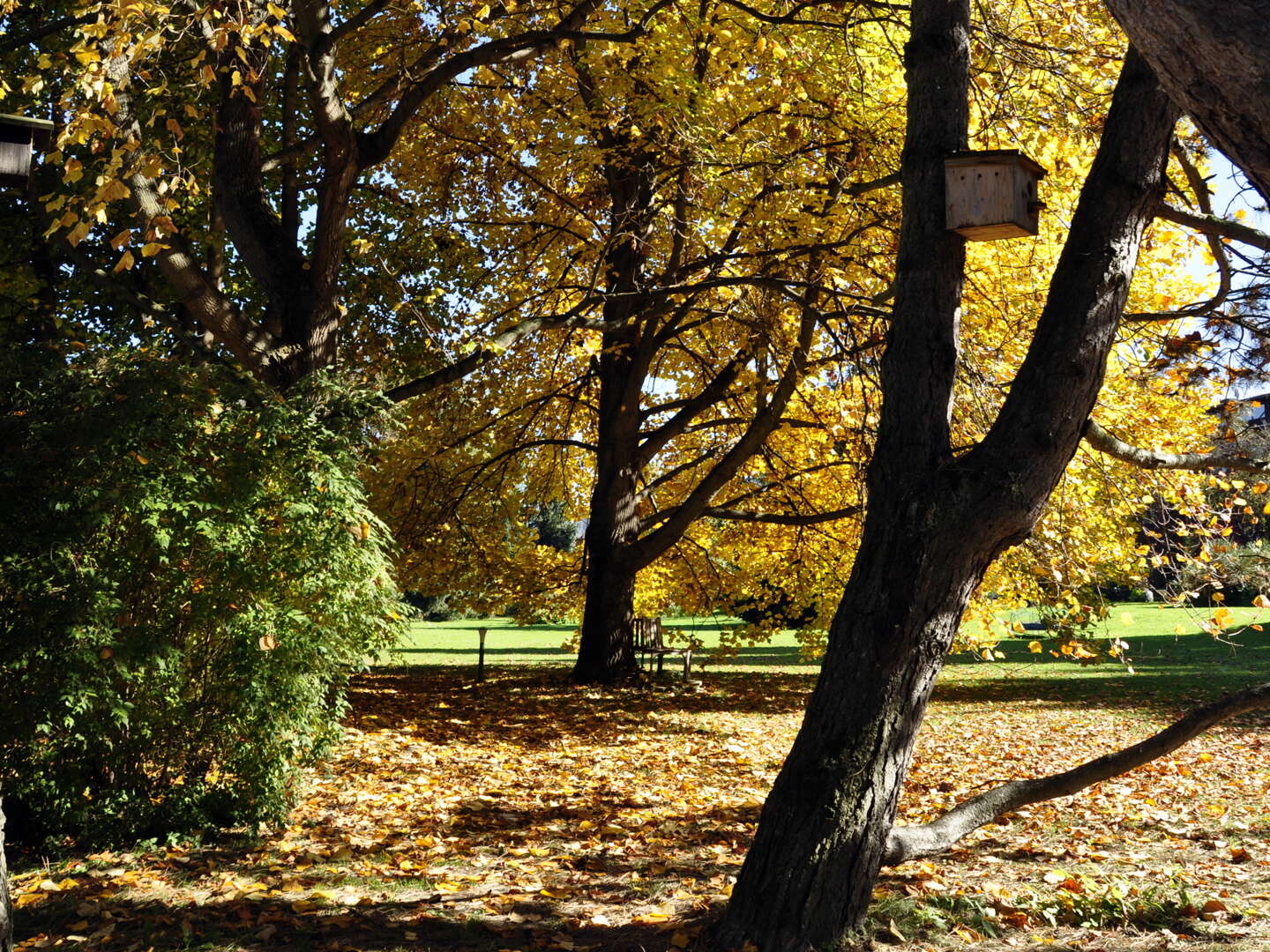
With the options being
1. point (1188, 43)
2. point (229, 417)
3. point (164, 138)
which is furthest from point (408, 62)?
point (1188, 43)

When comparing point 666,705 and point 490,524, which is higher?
point 490,524

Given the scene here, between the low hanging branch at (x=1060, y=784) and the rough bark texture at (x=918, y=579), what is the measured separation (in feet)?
0.82

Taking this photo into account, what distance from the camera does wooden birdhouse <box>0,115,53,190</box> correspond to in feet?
13.7

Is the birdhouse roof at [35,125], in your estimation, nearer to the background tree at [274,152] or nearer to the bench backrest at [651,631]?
the background tree at [274,152]

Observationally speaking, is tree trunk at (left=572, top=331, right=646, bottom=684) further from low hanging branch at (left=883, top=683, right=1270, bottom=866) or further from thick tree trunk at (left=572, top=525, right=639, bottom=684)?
low hanging branch at (left=883, top=683, right=1270, bottom=866)

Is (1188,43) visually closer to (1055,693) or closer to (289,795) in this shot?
(289,795)

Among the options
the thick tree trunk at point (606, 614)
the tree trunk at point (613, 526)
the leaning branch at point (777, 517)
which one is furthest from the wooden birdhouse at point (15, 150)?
the thick tree trunk at point (606, 614)

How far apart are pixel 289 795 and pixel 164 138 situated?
8.08 metres

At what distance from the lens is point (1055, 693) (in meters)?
16.3

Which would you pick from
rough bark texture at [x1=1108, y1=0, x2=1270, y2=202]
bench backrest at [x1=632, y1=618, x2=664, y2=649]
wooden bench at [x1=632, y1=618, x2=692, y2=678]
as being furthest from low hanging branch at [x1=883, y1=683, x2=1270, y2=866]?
bench backrest at [x1=632, y1=618, x2=664, y2=649]

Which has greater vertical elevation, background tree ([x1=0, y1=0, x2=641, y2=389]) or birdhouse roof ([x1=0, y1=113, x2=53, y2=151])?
background tree ([x1=0, y1=0, x2=641, y2=389])

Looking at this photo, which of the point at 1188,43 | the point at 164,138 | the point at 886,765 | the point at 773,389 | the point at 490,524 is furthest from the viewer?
the point at 490,524

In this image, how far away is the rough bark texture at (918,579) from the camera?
448 cm

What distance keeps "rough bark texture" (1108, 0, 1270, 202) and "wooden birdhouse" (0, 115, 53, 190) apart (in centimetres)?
402
